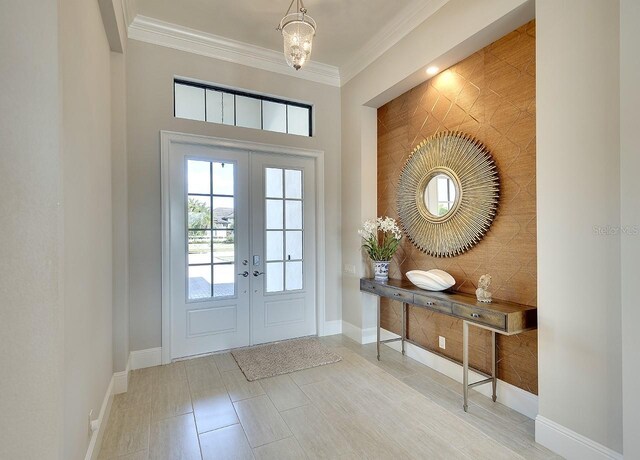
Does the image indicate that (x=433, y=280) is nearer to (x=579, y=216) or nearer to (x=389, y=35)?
(x=579, y=216)

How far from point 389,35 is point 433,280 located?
260cm

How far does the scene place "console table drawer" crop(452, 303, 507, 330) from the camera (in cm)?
218

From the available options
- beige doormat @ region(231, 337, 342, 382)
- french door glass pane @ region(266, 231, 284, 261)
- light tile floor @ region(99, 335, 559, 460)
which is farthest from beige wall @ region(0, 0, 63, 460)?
french door glass pane @ region(266, 231, 284, 261)

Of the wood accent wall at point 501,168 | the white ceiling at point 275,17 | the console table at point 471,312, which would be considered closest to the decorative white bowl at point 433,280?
the console table at point 471,312

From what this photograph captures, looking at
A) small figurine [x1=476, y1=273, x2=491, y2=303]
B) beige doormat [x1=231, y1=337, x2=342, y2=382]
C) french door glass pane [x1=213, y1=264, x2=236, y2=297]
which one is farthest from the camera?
french door glass pane [x1=213, y1=264, x2=236, y2=297]

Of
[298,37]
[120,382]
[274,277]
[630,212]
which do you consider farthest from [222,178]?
[630,212]

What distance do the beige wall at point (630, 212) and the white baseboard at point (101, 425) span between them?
290 cm

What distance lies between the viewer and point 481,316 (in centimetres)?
233

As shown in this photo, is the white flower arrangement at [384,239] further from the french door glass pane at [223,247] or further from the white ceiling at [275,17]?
the white ceiling at [275,17]

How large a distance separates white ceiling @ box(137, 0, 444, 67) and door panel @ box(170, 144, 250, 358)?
1.25m

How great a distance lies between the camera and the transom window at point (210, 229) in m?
3.49

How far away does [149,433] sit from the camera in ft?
7.20

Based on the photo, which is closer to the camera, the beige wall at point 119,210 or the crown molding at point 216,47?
the beige wall at point 119,210

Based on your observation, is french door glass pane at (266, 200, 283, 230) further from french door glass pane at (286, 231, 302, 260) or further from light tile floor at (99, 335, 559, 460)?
light tile floor at (99, 335, 559, 460)
